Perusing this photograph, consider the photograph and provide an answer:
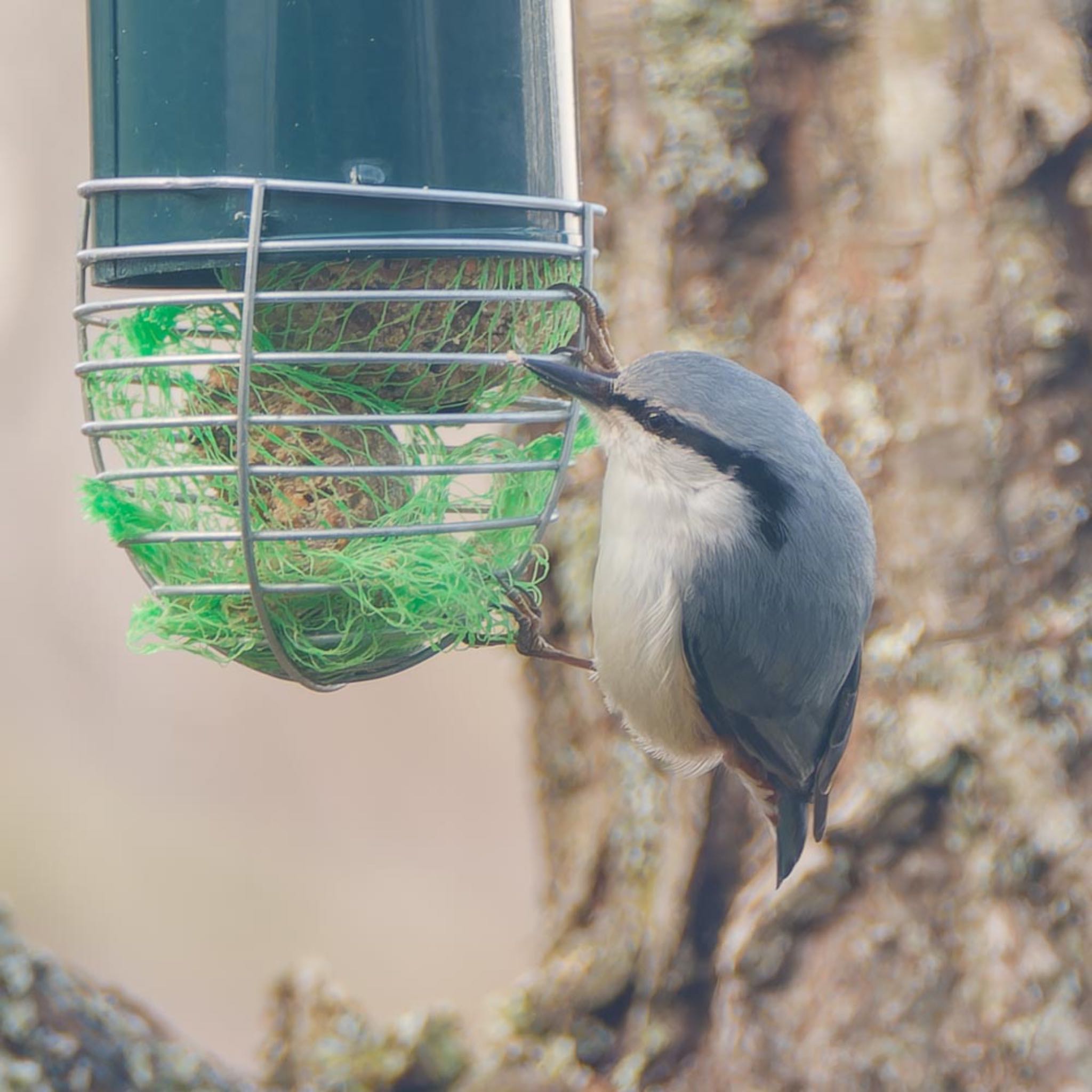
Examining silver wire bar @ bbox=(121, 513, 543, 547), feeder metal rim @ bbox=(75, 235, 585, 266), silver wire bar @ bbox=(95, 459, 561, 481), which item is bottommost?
silver wire bar @ bbox=(121, 513, 543, 547)

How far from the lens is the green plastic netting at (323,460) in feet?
5.47

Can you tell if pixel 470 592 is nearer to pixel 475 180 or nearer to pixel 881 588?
pixel 475 180

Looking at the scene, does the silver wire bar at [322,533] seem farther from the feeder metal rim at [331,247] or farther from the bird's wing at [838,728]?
the bird's wing at [838,728]

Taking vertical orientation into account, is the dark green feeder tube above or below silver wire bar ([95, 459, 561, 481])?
above

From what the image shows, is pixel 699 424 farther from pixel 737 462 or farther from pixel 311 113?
pixel 311 113

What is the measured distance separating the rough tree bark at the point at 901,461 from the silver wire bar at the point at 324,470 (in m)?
1.03

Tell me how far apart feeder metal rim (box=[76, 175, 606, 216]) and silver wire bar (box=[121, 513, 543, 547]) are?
1.10 ft

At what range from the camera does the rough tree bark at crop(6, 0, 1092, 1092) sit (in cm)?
255

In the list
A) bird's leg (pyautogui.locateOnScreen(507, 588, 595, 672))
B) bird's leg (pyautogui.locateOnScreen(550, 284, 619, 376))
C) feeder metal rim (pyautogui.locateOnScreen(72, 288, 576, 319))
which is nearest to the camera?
feeder metal rim (pyautogui.locateOnScreen(72, 288, 576, 319))

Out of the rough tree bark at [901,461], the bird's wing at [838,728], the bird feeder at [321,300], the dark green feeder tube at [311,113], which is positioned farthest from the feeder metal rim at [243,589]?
the rough tree bark at [901,461]

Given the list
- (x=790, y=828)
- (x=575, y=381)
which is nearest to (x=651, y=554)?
(x=575, y=381)

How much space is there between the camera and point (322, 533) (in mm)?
1584

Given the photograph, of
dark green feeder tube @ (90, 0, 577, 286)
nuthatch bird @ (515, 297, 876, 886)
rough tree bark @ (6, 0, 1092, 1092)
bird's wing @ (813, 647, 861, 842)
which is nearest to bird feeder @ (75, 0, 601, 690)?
dark green feeder tube @ (90, 0, 577, 286)

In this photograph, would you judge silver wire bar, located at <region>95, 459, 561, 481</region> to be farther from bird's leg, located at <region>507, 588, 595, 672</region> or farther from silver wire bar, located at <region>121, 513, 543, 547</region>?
bird's leg, located at <region>507, 588, 595, 672</region>
